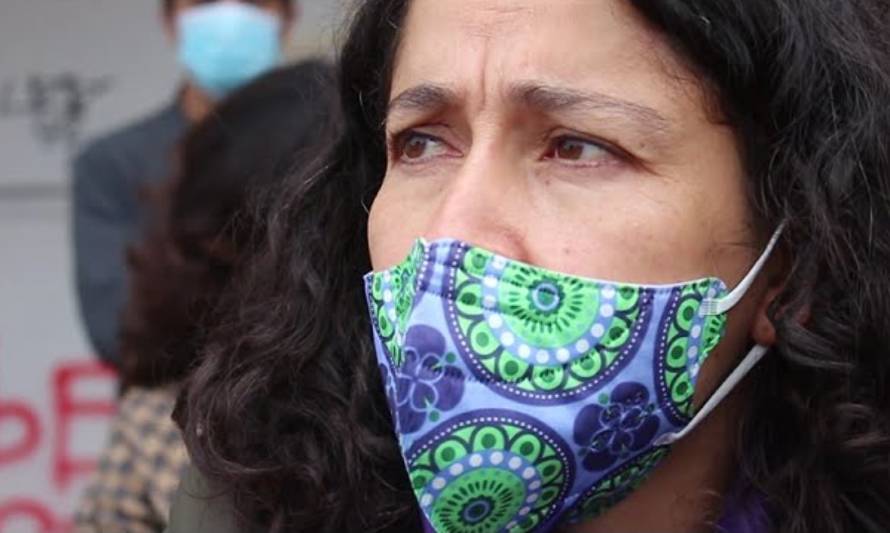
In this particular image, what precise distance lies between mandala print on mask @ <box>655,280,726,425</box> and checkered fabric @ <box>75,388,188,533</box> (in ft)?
3.64

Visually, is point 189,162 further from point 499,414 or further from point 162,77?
point 162,77

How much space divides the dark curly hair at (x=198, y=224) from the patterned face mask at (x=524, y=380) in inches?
40.4

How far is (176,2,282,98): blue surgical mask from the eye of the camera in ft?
14.1

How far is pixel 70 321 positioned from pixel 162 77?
871 mm

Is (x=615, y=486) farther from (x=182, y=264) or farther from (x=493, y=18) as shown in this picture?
(x=182, y=264)

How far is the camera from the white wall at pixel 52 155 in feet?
18.6

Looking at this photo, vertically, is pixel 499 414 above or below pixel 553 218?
below

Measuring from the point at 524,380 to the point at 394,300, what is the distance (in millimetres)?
224

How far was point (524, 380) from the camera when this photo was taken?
2.01 m

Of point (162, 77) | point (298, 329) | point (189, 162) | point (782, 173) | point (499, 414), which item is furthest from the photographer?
point (162, 77)

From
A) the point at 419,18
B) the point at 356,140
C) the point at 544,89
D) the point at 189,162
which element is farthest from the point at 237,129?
the point at 544,89

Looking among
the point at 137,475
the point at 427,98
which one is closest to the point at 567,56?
the point at 427,98

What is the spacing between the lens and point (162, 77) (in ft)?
18.6

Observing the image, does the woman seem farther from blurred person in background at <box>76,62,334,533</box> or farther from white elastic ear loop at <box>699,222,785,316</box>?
blurred person in background at <box>76,62,334,533</box>
